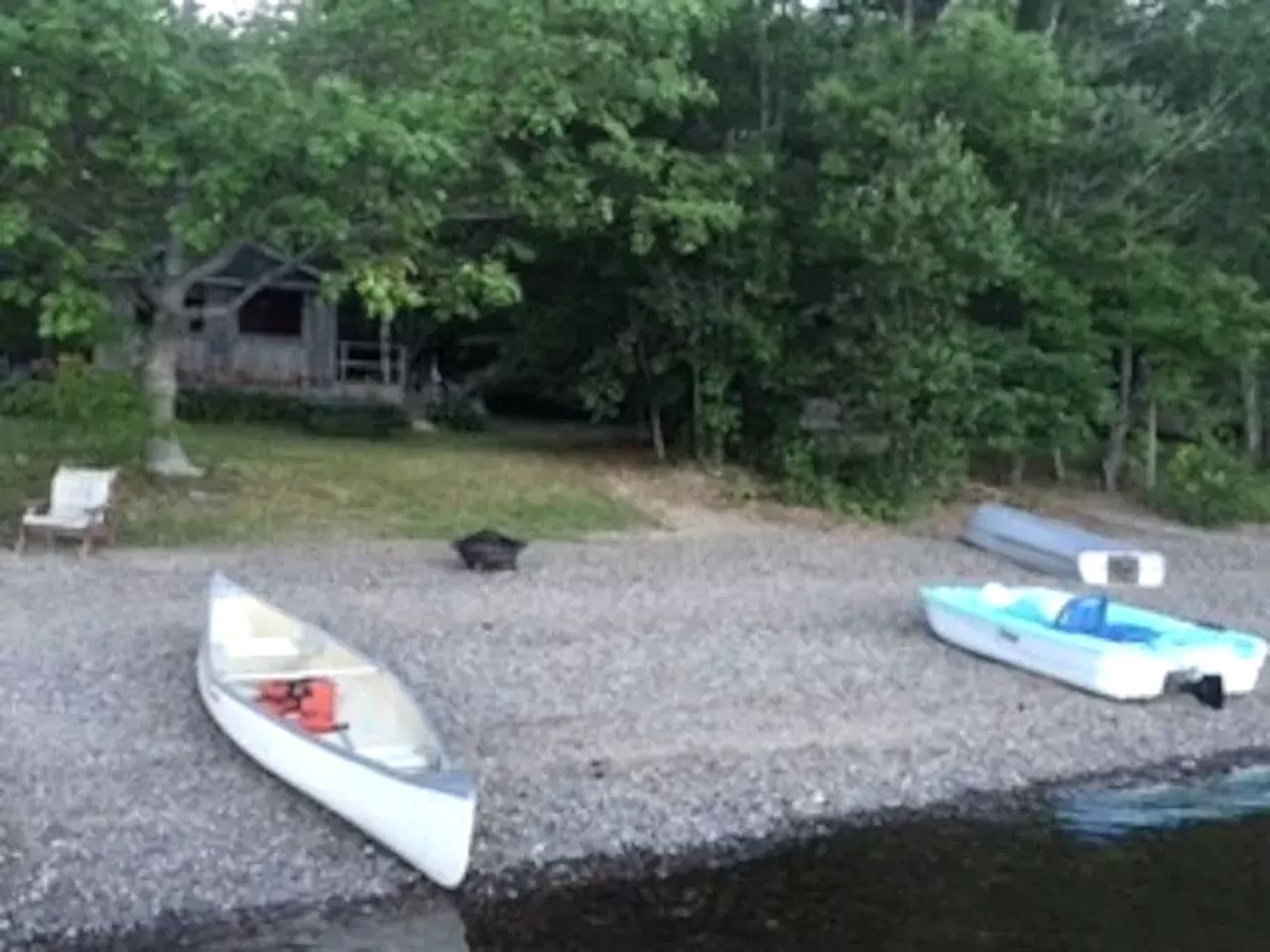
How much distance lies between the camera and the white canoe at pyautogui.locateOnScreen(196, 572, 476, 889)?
29.8 feet

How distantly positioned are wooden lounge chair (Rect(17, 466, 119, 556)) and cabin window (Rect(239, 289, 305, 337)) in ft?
52.3

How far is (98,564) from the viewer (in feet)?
55.4

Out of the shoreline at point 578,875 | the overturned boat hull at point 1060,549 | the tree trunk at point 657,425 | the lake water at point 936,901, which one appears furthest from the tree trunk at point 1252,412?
the lake water at point 936,901

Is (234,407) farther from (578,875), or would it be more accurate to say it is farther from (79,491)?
(578,875)

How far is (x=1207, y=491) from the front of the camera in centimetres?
2469

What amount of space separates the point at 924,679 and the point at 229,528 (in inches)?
339

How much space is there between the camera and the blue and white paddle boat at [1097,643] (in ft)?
44.6

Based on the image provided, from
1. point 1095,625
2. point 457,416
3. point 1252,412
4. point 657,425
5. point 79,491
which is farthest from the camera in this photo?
point 457,416

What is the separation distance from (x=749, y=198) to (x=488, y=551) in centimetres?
786

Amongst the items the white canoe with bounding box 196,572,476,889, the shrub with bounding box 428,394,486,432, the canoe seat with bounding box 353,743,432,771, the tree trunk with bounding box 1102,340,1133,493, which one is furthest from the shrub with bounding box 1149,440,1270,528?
the canoe seat with bounding box 353,743,432,771

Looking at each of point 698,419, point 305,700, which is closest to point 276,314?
point 698,419

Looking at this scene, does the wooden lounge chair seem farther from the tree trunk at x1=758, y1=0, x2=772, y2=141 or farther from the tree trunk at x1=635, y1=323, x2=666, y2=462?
the tree trunk at x1=758, y1=0, x2=772, y2=141

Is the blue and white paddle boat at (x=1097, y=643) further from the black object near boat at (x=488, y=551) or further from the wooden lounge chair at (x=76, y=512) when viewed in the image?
the wooden lounge chair at (x=76, y=512)

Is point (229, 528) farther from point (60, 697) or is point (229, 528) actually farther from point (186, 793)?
point (186, 793)
